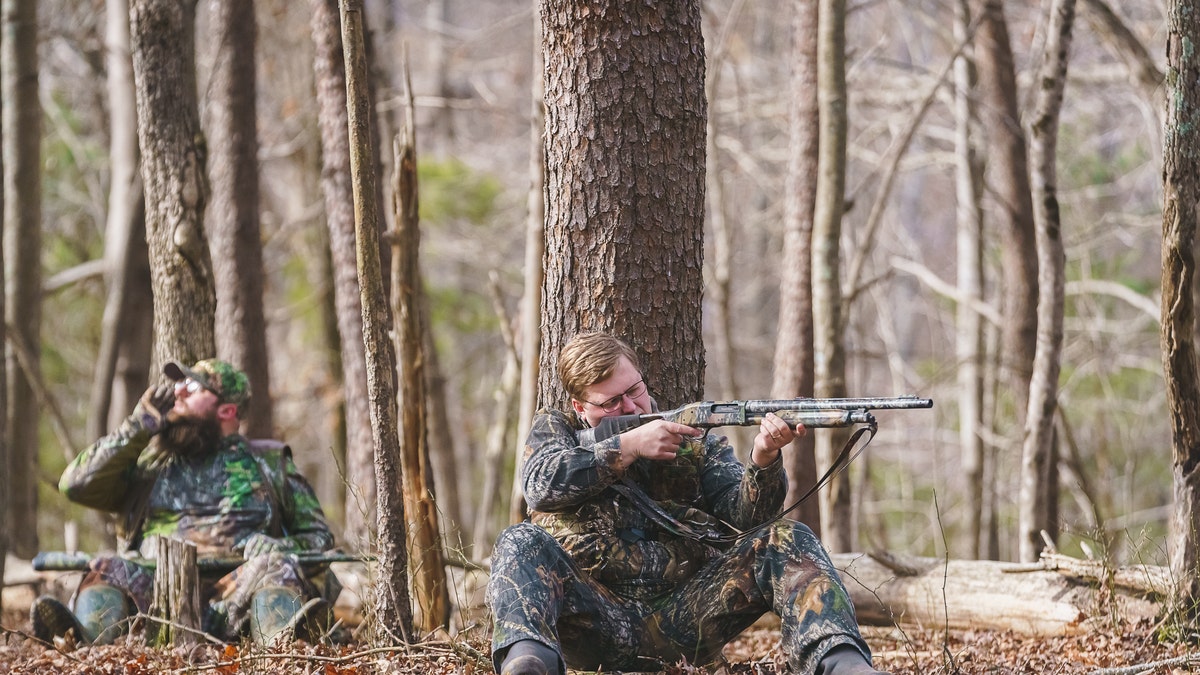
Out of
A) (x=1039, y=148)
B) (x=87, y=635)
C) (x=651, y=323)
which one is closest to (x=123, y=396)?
(x=87, y=635)

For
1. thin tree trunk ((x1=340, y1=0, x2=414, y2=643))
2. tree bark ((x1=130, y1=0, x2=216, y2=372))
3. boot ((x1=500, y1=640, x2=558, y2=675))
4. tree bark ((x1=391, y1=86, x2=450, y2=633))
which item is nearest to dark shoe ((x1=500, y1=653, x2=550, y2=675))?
A: boot ((x1=500, y1=640, x2=558, y2=675))

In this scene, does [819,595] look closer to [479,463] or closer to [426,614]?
[426,614]

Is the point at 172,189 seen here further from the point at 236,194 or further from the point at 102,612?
the point at 102,612

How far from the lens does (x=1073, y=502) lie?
17.8 metres

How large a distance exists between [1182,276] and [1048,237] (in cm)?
211

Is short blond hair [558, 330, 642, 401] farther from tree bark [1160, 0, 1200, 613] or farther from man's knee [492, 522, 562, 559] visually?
tree bark [1160, 0, 1200, 613]

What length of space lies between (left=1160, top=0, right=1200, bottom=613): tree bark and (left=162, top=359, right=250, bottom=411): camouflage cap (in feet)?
15.8

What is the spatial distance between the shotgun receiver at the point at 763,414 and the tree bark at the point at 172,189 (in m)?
3.72

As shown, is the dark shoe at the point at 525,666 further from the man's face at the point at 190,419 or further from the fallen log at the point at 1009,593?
the man's face at the point at 190,419

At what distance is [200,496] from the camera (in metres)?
6.68

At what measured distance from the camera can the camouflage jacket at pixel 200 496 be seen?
21.5 ft

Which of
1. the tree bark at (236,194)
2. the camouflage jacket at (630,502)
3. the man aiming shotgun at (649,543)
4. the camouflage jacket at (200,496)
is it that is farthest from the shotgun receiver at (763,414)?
the tree bark at (236,194)

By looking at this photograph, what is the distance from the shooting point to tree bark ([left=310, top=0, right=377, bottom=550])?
805 cm

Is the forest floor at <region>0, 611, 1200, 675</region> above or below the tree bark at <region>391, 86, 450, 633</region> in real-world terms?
below
